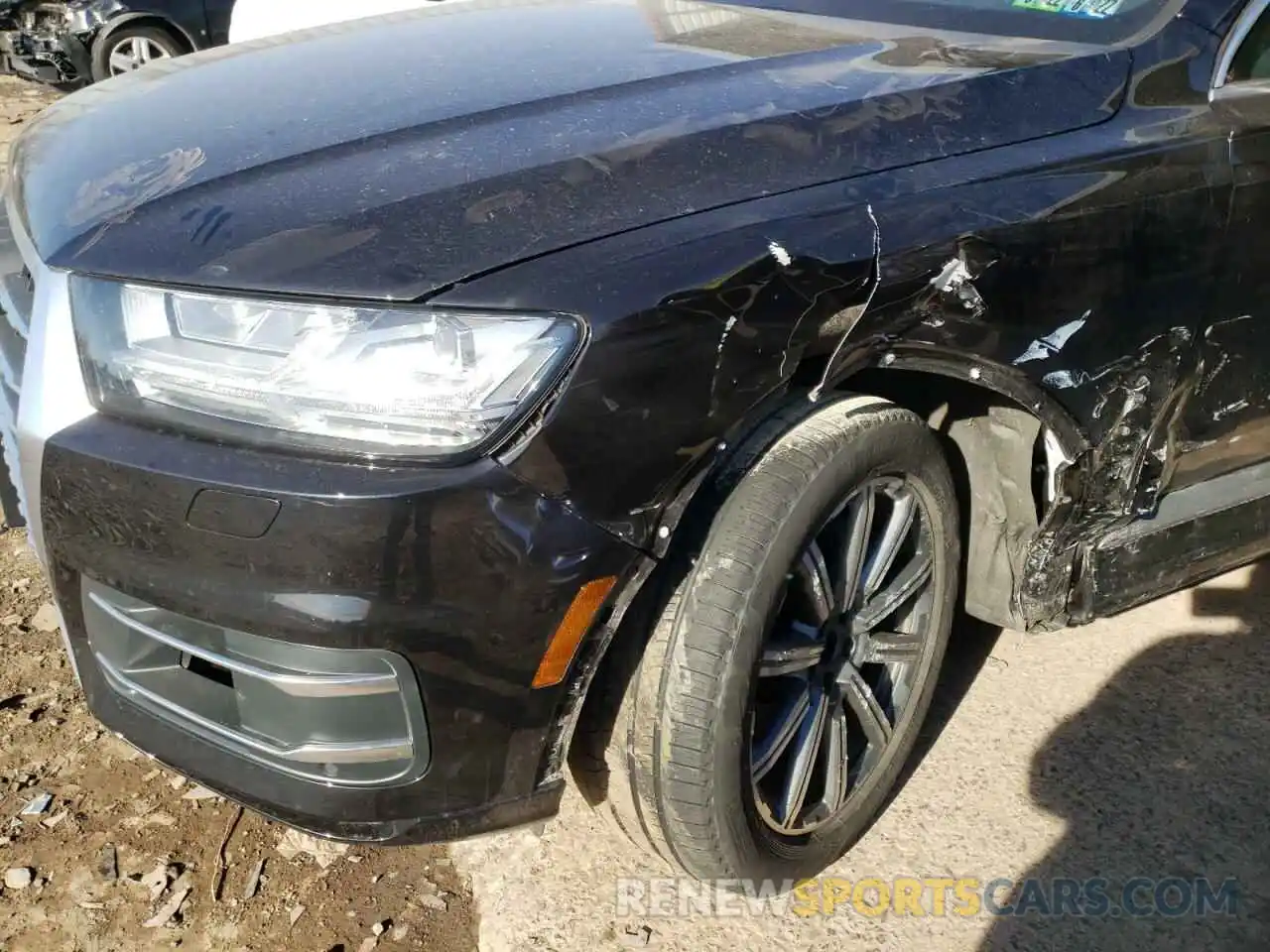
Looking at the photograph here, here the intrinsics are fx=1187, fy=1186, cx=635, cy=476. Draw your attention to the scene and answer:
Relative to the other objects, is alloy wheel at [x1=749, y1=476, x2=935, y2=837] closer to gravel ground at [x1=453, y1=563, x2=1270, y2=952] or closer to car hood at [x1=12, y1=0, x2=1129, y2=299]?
gravel ground at [x1=453, y1=563, x2=1270, y2=952]

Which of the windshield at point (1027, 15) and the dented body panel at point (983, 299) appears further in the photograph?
the windshield at point (1027, 15)

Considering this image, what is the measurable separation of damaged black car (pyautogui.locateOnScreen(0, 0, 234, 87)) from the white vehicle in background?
4.16 m

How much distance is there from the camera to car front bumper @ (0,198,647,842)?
162cm

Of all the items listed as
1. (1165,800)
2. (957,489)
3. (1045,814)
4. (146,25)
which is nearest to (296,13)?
(957,489)

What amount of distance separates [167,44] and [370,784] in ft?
26.7

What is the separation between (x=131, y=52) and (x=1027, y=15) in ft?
25.1

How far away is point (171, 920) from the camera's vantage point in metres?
2.23

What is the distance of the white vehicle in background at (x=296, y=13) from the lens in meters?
4.32

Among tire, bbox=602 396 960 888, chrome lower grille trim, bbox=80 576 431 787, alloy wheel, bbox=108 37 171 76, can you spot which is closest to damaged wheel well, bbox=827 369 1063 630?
tire, bbox=602 396 960 888

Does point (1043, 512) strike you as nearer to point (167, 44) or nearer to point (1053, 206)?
point (1053, 206)

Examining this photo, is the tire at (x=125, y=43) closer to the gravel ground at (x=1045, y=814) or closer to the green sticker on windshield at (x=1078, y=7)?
the green sticker on windshield at (x=1078, y=7)

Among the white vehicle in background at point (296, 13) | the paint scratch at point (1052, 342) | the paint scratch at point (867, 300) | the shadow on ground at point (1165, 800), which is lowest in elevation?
the shadow on ground at point (1165, 800)

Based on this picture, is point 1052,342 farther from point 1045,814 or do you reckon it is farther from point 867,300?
point 1045,814

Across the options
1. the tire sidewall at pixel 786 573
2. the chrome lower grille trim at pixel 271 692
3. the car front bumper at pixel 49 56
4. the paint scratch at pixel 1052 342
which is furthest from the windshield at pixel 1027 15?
the car front bumper at pixel 49 56
